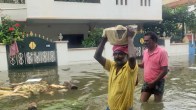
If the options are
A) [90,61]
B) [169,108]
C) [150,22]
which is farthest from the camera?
[150,22]

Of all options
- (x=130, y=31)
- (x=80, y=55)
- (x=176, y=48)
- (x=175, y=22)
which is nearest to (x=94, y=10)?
(x=80, y=55)

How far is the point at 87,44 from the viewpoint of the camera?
20562 mm

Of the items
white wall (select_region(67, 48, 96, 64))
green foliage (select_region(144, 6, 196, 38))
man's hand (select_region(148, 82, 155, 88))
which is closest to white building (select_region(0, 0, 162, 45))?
green foliage (select_region(144, 6, 196, 38))

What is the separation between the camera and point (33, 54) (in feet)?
53.8

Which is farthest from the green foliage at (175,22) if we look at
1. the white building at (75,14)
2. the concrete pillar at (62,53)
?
the concrete pillar at (62,53)

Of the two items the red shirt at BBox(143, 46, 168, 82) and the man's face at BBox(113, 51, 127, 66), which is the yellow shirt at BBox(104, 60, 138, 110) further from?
the red shirt at BBox(143, 46, 168, 82)

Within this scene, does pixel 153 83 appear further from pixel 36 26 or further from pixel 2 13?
pixel 36 26

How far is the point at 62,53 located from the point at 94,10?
→ 19.1 feet

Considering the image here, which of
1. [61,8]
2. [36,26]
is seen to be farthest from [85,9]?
[36,26]

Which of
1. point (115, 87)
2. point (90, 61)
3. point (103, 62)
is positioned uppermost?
point (103, 62)

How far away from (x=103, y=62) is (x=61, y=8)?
669 inches

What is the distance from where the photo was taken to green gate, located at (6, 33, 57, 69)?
1579 cm

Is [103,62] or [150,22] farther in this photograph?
[150,22]

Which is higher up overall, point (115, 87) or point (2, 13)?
point (2, 13)
